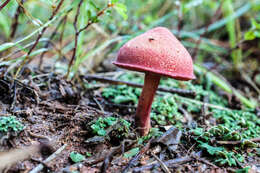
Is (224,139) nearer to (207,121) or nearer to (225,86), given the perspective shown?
(207,121)

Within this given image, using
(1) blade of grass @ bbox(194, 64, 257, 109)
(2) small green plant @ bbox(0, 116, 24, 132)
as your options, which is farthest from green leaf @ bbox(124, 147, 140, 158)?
(1) blade of grass @ bbox(194, 64, 257, 109)

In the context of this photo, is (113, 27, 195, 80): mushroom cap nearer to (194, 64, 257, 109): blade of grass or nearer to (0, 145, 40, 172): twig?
(0, 145, 40, 172): twig

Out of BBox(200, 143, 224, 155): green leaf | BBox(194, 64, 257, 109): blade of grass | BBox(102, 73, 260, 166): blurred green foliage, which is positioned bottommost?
BBox(200, 143, 224, 155): green leaf

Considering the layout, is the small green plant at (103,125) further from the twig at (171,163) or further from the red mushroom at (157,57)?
the red mushroom at (157,57)

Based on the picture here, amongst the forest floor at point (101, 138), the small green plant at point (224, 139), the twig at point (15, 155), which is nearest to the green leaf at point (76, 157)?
the forest floor at point (101, 138)

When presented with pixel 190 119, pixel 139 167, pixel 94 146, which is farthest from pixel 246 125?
pixel 94 146

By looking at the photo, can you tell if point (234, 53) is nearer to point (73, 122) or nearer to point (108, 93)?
point (108, 93)
